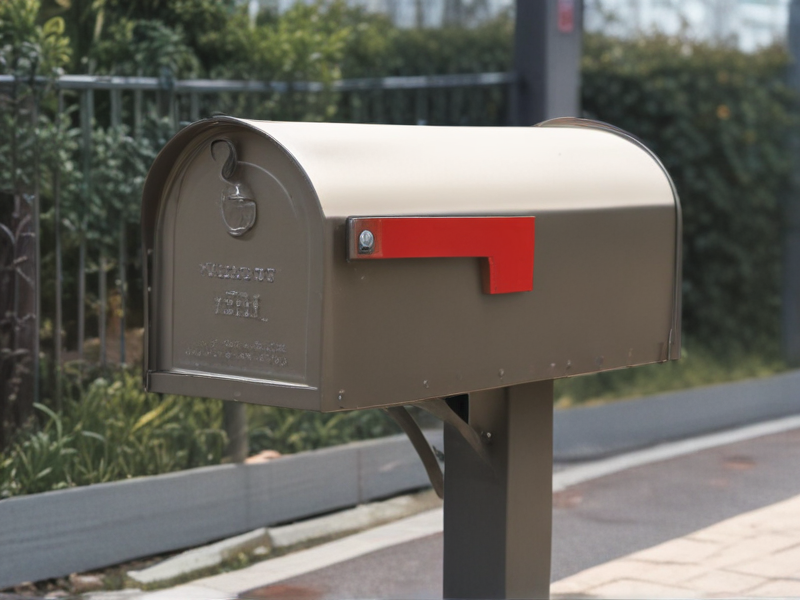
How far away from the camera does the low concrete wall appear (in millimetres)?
4012

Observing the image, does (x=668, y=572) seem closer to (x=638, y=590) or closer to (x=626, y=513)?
(x=638, y=590)

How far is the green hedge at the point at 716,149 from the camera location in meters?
7.46

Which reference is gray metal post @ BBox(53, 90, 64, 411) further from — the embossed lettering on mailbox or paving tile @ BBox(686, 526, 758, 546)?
paving tile @ BBox(686, 526, 758, 546)

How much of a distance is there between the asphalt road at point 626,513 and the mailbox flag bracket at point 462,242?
1.77m

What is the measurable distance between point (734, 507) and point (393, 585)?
1788mm

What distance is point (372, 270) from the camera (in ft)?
7.79

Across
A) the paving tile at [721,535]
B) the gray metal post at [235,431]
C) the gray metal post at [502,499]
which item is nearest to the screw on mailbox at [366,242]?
the gray metal post at [502,499]

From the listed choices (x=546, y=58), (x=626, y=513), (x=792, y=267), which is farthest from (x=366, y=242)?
(x=792, y=267)

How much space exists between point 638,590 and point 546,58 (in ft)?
10.2

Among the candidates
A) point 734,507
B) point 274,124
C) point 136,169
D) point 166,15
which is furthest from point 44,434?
point 734,507

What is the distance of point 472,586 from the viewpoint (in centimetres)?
294

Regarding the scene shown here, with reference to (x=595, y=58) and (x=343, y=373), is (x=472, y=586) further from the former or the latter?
(x=595, y=58)

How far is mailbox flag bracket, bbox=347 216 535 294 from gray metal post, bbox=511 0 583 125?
3600 millimetres

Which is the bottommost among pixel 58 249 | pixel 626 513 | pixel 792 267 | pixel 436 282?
pixel 626 513
